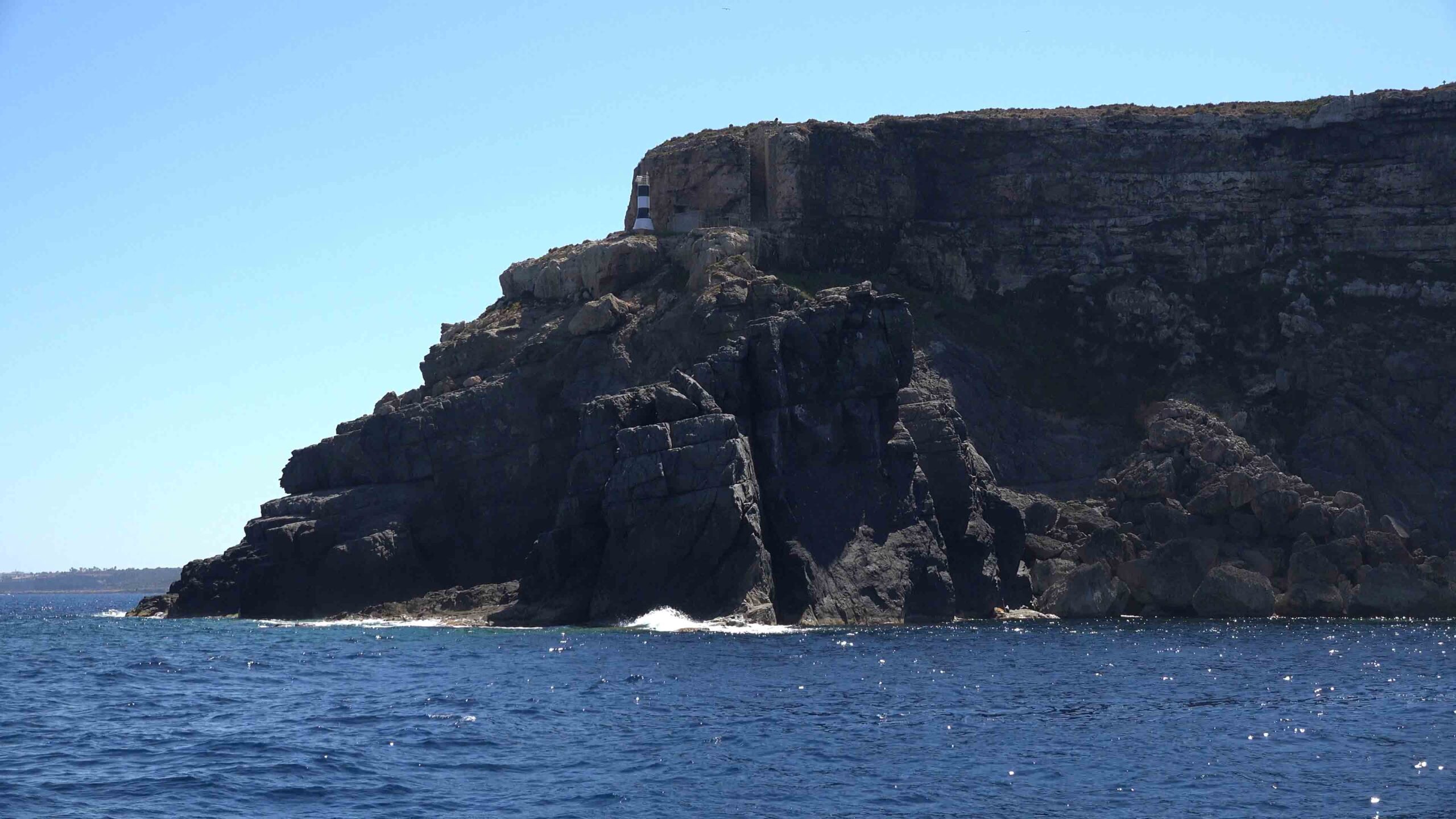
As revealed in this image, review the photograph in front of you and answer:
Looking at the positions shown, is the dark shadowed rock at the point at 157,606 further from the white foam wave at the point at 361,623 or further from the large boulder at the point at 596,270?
the large boulder at the point at 596,270

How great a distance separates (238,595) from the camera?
78.1m

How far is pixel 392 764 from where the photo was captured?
30734 millimetres

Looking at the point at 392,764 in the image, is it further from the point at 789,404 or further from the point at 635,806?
the point at 789,404

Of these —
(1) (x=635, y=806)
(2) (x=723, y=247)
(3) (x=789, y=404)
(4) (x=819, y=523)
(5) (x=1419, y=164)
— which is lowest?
(1) (x=635, y=806)

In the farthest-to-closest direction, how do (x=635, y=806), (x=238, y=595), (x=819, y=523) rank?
(x=238, y=595) < (x=819, y=523) < (x=635, y=806)

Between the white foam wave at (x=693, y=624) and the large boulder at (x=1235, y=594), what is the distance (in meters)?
20.1

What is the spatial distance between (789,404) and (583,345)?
51.3ft

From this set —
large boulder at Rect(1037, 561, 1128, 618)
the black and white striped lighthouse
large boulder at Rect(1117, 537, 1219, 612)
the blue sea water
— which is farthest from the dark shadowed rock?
large boulder at Rect(1117, 537, 1219, 612)

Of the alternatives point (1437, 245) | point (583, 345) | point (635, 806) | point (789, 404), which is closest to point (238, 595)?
point (583, 345)

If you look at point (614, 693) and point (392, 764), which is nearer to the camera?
point (392, 764)

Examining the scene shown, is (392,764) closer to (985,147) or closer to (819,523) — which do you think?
(819,523)

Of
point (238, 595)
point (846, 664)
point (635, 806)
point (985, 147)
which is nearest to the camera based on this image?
point (635, 806)

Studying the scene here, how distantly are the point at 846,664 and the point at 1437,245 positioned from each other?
60787 mm

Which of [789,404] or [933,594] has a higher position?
[789,404]
